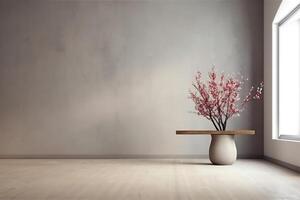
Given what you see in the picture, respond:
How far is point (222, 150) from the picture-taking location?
649 cm

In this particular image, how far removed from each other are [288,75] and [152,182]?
125 inches

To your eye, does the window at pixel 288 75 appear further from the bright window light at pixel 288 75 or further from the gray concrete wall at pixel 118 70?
the gray concrete wall at pixel 118 70

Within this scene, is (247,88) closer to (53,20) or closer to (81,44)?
(81,44)

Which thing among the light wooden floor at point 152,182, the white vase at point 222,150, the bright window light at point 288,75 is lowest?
the light wooden floor at point 152,182

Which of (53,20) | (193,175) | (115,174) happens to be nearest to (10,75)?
(53,20)

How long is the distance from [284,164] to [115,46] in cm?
311

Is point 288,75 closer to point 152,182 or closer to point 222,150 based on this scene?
point 222,150

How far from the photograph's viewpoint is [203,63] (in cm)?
793

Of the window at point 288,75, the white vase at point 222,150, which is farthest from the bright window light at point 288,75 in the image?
the white vase at point 222,150

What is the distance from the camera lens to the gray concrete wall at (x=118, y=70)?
789cm

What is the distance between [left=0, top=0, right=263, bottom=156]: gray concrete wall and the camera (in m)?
7.89

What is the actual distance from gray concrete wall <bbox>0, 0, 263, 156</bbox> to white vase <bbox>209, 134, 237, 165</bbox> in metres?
1.28

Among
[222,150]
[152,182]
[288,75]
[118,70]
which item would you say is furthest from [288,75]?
[152,182]

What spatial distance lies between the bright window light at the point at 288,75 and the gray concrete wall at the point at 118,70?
0.80m
